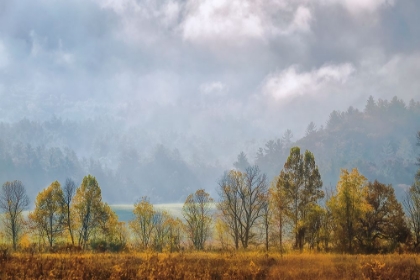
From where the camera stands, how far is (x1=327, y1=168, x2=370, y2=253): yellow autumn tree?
46.4 meters

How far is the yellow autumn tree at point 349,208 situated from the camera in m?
46.4

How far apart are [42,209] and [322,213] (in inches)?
2004

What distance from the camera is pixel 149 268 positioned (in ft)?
69.7

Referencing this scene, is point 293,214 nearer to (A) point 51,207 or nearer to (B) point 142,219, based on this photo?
(B) point 142,219

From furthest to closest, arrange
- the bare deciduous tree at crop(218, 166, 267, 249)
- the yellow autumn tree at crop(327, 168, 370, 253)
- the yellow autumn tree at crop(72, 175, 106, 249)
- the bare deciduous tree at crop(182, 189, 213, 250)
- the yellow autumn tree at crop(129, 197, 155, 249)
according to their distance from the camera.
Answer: the yellow autumn tree at crop(129, 197, 155, 249), the bare deciduous tree at crop(182, 189, 213, 250), the yellow autumn tree at crop(72, 175, 106, 249), the bare deciduous tree at crop(218, 166, 267, 249), the yellow autumn tree at crop(327, 168, 370, 253)

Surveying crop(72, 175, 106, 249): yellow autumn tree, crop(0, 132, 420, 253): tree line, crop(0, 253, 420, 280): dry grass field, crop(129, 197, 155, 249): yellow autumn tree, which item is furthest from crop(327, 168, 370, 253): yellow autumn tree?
crop(129, 197, 155, 249): yellow autumn tree

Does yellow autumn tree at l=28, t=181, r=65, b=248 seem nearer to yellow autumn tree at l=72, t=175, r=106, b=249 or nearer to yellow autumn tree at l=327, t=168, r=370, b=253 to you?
yellow autumn tree at l=72, t=175, r=106, b=249

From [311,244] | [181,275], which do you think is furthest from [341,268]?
[311,244]

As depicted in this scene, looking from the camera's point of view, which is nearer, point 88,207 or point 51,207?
point 51,207

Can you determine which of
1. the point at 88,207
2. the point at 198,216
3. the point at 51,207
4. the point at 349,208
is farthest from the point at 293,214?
the point at 51,207

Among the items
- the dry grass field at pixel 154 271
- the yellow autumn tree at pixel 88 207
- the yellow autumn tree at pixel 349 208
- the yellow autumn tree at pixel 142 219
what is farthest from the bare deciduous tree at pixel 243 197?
the dry grass field at pixel 154 271

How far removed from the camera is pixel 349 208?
1847 inches

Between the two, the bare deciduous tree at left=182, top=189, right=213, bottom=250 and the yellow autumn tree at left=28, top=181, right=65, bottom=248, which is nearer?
the yellow autumn tree at left=28, top=181, right=65, bottom=248

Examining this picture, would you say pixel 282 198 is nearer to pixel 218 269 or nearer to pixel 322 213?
pixel 322 213
